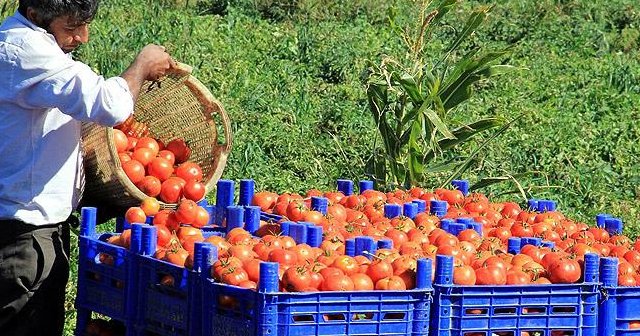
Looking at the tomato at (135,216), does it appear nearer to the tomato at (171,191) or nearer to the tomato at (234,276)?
the tomato at (171,191)

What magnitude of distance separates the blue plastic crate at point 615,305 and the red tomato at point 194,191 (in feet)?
5.43

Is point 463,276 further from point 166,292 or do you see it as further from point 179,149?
point 179,149

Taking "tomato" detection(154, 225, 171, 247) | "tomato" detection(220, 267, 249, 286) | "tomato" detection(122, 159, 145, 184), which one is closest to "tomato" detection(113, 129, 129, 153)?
"tomato" detection(122, 159, 145, 184)

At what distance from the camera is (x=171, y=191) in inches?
203

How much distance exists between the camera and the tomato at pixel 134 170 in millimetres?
5117

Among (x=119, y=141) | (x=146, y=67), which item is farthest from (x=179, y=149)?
(x=146, y=67)

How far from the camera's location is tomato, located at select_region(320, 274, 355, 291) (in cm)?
401

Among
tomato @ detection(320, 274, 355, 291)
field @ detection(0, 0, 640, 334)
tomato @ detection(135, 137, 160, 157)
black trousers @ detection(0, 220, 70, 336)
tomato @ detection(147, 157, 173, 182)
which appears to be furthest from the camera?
field @ detection(0, 0, 640, 334)

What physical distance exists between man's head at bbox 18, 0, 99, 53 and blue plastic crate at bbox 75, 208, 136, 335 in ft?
2.40

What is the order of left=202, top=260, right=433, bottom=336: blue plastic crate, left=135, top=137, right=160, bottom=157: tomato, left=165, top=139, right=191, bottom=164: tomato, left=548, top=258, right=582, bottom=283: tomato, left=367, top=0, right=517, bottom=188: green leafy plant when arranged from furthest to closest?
left=367, top=0, right=517, bottom=188: green leafy plant < left=165, top=139, right=191, bottom=164: tomato < left=135, top=137, right=160, bottom=157: tomato < left=548, top=258, right=582, bottom=283: tomato < left=202, top=260, right=433, bottom=336: blue plastic crate

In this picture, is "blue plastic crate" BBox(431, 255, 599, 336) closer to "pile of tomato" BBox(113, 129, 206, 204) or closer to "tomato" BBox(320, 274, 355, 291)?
"tomato" BBox(320, 274, 355, 291)

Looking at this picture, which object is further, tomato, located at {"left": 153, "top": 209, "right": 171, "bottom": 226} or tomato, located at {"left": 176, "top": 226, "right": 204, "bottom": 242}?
tomato, located at {"left": 153, "top": 209, "right": 171, "bottom": 226}

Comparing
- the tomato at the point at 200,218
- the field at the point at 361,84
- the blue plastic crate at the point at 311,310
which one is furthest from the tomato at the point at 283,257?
the field at the point at 361,84

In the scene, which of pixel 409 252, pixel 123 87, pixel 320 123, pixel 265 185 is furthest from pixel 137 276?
pixel 320 123
